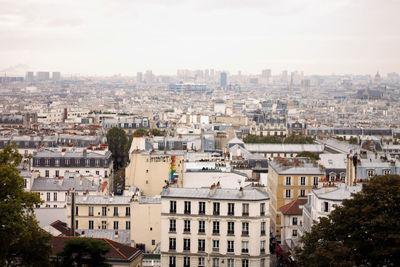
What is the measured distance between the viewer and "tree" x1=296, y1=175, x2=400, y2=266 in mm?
22953

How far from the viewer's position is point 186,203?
31.1m

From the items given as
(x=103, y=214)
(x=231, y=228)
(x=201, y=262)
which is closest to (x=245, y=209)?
(x=231, y=228)

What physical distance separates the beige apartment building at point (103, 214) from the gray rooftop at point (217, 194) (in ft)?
18.5

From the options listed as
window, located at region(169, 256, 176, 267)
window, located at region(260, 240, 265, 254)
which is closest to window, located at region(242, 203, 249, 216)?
window, located at region(260, 240, 265, 254)

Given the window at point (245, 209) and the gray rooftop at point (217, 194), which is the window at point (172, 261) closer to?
the gray rooftop at point (217, 194)

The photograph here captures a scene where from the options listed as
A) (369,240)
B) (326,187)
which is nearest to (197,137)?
(326,187)

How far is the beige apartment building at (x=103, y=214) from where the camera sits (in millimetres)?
36875

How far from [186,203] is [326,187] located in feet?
23.2

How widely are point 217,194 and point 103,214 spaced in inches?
317

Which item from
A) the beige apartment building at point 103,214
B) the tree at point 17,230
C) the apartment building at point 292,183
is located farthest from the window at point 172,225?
the apartment building at point 292,183

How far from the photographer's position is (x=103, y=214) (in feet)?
122

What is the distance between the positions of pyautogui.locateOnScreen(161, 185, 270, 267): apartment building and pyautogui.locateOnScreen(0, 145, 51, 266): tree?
30.3 ft

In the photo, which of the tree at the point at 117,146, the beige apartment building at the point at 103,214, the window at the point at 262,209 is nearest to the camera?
the window at the point at 262,209

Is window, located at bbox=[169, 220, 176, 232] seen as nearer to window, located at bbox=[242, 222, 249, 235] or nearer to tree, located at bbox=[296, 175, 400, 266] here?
window, located at bbox=[242, 222, 249, 235]
